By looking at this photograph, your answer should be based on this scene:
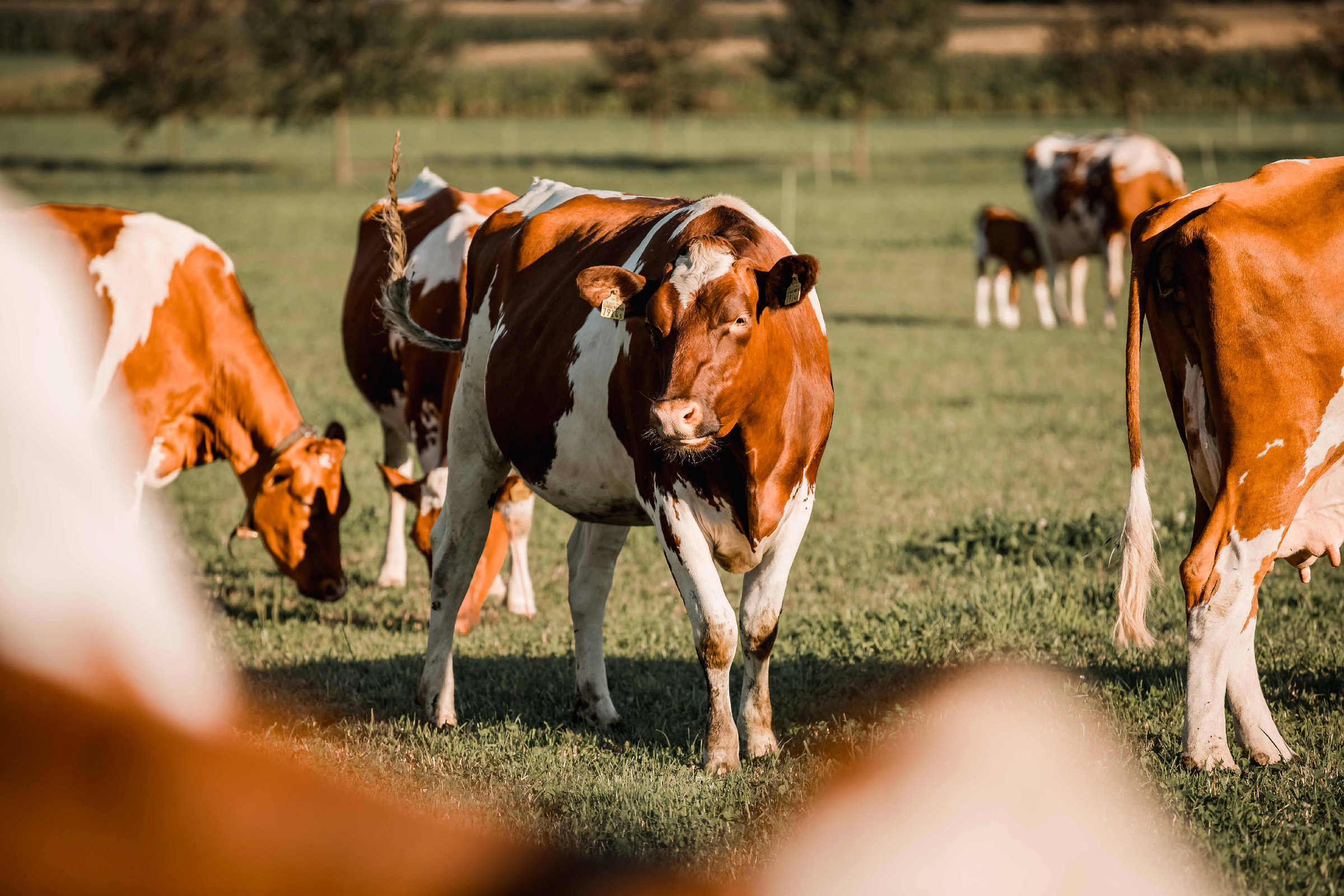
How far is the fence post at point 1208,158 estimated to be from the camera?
36.5m

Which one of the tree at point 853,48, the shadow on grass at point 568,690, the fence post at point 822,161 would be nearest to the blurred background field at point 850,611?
the shadow on grass at point 568,690

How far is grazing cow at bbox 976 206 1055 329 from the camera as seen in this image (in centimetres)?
1786

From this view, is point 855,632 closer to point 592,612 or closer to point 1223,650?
point 592,612

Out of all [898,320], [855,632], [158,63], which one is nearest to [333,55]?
[158,63]

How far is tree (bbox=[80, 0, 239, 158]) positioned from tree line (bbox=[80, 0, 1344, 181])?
6cm

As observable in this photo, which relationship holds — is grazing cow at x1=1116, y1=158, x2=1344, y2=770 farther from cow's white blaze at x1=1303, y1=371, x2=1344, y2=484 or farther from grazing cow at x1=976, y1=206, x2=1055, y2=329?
grazing cow at x1=976, y1=206, x2=1055, y2=329

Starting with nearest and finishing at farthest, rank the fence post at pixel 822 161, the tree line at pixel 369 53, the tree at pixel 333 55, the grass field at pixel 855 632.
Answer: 1. the grass field at pixel 855 632
2. the fence post at pixel 822 161
3. the tree line at pixel 369 53
4. the tree at pixel 333 55

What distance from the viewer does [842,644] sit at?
574cm

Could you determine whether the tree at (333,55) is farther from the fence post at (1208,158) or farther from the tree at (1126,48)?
the fence post at (1208,158)

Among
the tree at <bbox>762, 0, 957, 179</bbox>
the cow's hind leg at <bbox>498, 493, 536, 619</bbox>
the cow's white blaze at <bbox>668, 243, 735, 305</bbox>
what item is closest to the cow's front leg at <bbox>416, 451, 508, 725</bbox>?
the cow's hind leg at <bbox>498, 493, 536, 619</bbox>

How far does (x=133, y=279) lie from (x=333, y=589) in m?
1.89

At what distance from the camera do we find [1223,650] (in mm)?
4113

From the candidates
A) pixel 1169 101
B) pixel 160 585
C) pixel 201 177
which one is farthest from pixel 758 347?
pixel 1169 101

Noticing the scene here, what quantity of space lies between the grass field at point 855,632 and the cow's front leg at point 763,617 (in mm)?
148
